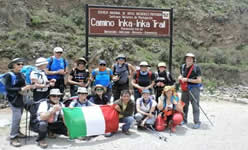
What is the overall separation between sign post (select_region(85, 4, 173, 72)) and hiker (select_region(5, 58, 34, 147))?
2.83 m

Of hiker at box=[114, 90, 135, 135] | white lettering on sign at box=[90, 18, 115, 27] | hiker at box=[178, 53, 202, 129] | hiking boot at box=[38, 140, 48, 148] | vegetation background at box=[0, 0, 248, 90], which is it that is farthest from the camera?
vegetation background at box=[0, 0, 248, 90]

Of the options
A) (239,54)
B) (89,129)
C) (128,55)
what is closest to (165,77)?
(89,129)

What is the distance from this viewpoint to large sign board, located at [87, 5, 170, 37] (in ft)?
24.0

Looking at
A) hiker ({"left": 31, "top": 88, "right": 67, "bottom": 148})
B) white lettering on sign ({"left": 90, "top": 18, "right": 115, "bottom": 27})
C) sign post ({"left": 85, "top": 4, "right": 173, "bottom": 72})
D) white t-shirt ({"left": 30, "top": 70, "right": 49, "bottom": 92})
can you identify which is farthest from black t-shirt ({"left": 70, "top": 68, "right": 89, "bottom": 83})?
white lettering on sign ({"left": 90, "top": 18, "right": 115, "bottom": 27})

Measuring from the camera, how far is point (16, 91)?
15.6ft

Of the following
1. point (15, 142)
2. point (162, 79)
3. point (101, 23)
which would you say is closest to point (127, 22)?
point (101, 23)

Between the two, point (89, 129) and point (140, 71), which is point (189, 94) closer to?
point (140, 71)

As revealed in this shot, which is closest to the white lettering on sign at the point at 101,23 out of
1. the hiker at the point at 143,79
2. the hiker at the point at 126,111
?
the hiker at the point at 143,79

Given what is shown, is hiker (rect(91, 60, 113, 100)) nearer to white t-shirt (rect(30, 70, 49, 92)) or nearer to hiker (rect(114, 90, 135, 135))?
hiker (rect(114, 90, 135, 135))

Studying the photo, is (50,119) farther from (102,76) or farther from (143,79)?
(143,79)

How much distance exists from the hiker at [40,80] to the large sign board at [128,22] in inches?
92.9

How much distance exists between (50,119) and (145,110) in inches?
81.3

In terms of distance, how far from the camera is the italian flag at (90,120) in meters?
5.03

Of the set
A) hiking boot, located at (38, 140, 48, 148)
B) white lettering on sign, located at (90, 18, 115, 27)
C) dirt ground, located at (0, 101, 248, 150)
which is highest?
white lettering on sign, located at (90, 18, 115, 27)
